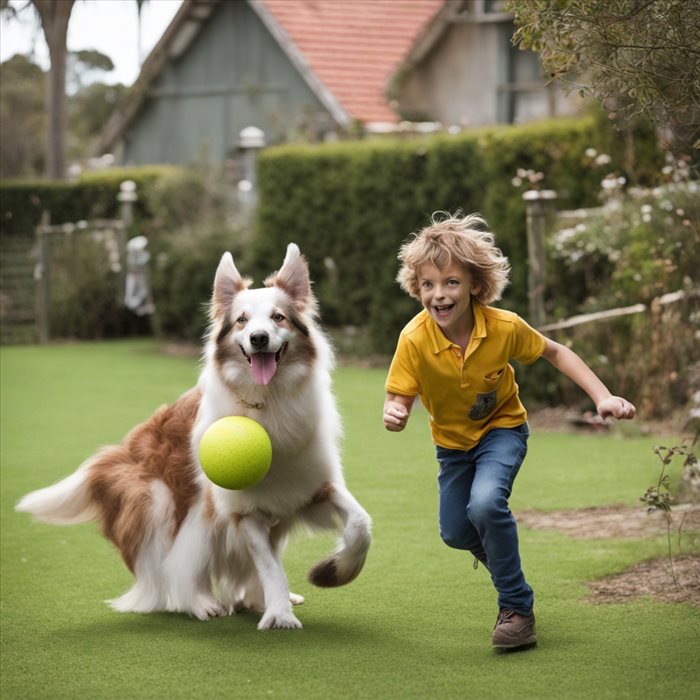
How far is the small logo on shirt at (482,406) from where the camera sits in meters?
5.23

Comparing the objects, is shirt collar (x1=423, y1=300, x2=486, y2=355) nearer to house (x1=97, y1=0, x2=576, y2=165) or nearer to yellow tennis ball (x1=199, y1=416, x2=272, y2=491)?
yellow tennis ball (x1=199, y1=416, x2=272, y2=491)

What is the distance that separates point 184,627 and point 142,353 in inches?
531

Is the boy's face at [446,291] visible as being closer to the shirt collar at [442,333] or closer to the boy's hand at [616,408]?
the shirt collar at [442,333]

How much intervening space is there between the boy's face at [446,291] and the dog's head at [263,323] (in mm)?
754

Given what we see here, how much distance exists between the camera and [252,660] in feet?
16.8

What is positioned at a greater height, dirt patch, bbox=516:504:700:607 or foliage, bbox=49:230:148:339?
foliage, bbox=49:230:148:339

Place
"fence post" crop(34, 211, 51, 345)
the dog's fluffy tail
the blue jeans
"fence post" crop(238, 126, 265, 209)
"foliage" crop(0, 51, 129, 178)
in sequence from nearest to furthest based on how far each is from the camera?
the blue jeans
the dog's fluffy tail
"fence post" crop(34, 211, 51, 345)
"fence post" crop(238, 126, 265, 209)
"foliage" crop(0, 51, 129, 178)

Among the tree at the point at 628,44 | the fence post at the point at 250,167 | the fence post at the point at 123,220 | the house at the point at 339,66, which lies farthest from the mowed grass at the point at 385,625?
the house at the point at 339,66

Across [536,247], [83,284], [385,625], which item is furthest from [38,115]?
[385,625]

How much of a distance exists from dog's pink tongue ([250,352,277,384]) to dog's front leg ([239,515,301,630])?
65cm

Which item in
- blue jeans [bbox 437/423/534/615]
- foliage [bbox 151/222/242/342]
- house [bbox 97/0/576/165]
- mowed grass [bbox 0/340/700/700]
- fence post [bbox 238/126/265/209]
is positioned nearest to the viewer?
mowed grass [bbox 0/340/700/700]

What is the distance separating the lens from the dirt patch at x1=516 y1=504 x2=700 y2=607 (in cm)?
595

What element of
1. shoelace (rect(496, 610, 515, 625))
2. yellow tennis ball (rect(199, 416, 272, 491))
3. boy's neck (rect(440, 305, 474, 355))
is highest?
boy's neck (rect(440, 305, 474, 355))

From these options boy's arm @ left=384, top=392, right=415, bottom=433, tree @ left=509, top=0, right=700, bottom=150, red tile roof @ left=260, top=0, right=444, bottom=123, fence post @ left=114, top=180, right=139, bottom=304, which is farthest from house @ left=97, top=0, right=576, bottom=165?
boy's arm @ left=384, top=392, right=415, bottom=433
